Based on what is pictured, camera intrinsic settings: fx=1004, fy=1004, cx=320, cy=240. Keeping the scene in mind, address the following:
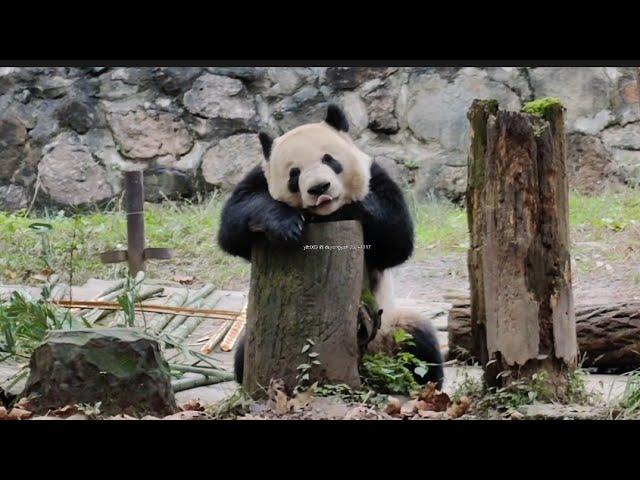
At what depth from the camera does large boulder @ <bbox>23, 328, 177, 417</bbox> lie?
357 cm

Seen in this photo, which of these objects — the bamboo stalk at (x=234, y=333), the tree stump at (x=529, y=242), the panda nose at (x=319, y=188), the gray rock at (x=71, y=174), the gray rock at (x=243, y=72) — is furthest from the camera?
the gray rock at (x=71, y=174)

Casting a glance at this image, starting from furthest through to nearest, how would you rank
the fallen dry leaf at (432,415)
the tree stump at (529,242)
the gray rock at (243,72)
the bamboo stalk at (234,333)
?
the bamboo stalk at (234,333), the gray rock at (243,72), the tree stump at (529,242), the fallen dry leaf at (432,415)

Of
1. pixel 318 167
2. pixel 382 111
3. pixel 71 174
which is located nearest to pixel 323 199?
pixel 318 167

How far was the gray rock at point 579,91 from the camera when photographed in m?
3.97

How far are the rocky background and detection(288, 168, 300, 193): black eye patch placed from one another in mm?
405

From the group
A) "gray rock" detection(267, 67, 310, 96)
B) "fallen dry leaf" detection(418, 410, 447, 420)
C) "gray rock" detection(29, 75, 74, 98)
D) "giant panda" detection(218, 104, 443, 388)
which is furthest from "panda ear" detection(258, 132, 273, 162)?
"fallen dry leaf" detection(418, 410, 447, 420)

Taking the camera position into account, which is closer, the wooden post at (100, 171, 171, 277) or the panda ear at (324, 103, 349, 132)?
the panda ear at (324, 103, 349, 132)

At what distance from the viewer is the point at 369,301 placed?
4027 millimetres

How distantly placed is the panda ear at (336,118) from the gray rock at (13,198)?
1307mm

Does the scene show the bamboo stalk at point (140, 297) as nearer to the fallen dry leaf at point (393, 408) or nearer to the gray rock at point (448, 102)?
the fallen dry leaf at point (393, 408)

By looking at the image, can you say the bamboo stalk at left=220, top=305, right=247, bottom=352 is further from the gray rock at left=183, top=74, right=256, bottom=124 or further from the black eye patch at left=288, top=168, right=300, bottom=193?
the gray rock at left=183, top=74, right=256, bottom=124

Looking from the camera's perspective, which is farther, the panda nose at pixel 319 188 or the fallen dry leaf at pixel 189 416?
the panda nose at pixel 319 188

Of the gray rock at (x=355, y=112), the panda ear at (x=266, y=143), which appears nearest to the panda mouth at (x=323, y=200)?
the panda ear at (x=266, y=143)
